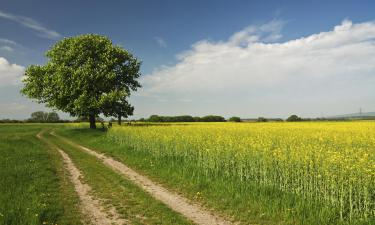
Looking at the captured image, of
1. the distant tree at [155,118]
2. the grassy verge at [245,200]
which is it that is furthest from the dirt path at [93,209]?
the distant tree at [155,118]

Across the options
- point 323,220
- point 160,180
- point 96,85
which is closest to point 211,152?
point 160,180

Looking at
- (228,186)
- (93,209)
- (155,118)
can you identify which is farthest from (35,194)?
(155,118)

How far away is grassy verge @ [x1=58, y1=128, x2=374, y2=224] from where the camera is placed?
32.8ft

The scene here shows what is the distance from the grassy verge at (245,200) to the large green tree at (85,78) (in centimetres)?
3144

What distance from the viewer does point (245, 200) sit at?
38.7 feet

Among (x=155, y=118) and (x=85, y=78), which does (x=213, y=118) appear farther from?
(x=85, y=78)

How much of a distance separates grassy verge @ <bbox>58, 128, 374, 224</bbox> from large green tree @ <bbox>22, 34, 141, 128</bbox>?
31.4m

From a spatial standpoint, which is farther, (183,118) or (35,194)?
(183,118)

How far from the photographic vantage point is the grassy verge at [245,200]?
10.0 metres

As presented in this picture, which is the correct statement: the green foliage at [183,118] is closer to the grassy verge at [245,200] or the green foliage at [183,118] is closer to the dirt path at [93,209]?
the grassy verge at [245,200]

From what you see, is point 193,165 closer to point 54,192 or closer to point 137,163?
point 137,163

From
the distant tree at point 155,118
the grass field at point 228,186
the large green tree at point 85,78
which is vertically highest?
the large green tree at point 85,78

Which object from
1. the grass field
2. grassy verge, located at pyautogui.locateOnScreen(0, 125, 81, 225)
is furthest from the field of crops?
grassy verge, located at pyautogui.locateOnScreen(0, 125, 81, 225)

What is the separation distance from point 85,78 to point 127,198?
36.4 meters
